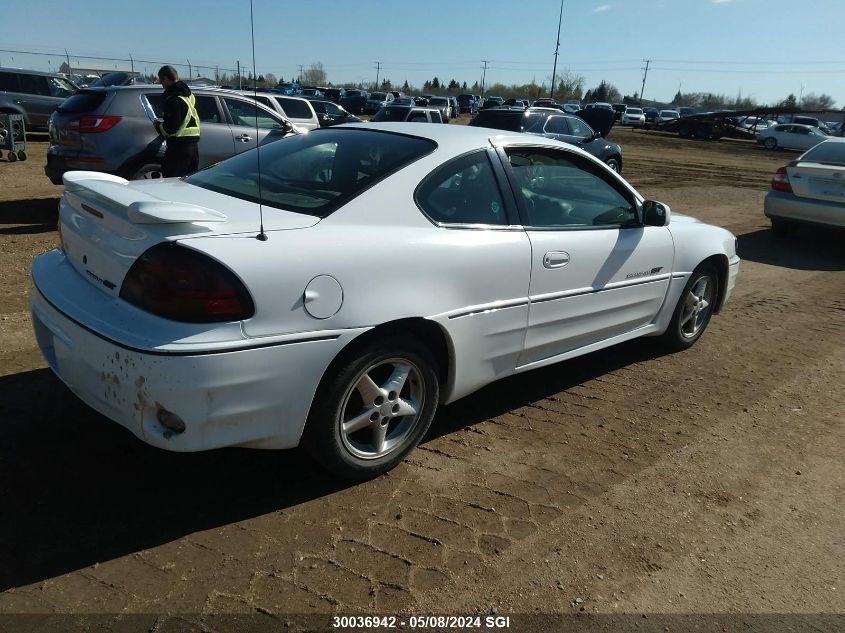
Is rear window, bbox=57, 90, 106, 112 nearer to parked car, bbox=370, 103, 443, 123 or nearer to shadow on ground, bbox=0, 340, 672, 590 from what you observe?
shadow on ground, bbox=0, 340, 672, 590

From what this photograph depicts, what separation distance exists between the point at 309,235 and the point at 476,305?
37.3 inches

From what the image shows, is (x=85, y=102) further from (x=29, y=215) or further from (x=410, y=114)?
(x=410, y=114)

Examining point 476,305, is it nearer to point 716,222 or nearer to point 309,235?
point 309,235

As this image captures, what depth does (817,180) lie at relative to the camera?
923 cm

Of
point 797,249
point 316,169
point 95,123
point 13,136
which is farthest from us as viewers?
point 13,136

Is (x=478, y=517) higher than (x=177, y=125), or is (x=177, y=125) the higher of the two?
(x=177, y=125)

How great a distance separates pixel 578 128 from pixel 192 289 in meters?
13.8

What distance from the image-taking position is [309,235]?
Answer: 275 cm

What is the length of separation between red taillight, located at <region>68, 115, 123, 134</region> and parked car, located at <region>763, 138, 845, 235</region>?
344 inches

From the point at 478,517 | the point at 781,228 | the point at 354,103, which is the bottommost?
the point at 354,103

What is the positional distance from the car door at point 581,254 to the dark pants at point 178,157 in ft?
15.9

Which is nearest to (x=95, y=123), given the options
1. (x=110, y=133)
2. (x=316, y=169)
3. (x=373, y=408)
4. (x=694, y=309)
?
(x=110, y=133)

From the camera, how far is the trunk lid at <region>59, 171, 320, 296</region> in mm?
2574

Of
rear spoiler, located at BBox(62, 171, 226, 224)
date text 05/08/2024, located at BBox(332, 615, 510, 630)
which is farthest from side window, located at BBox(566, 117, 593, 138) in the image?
date text 05/08/2024, located at BBox(332, 615, 510, 630)
